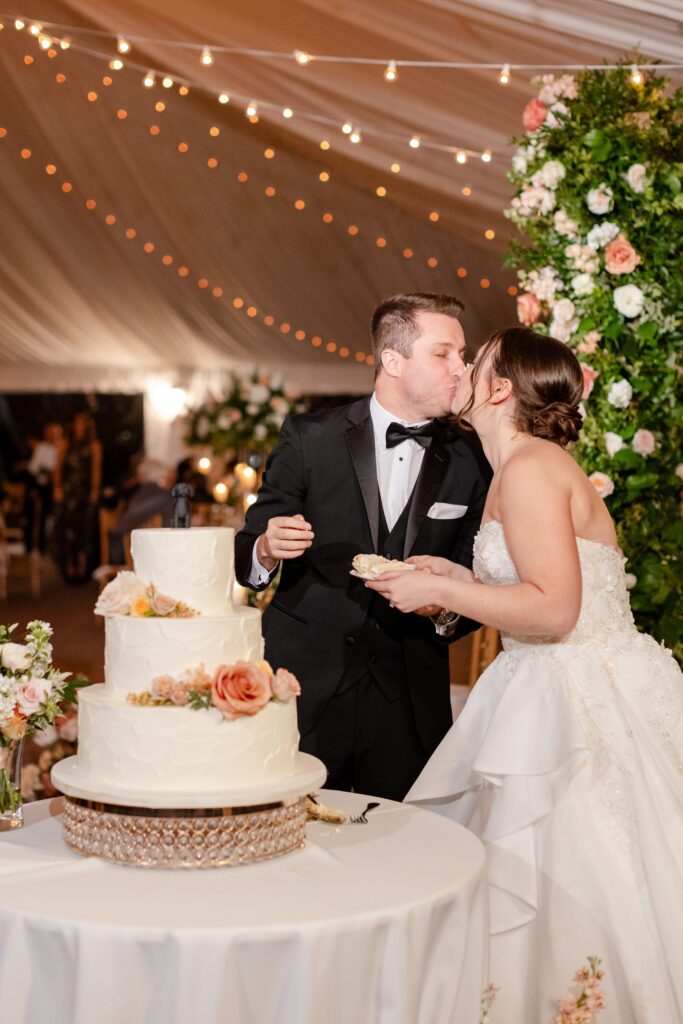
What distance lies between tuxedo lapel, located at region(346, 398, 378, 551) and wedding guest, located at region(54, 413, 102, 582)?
11.8 meters

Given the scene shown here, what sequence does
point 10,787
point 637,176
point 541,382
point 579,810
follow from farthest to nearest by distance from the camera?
point 637,176 < point 541,382 < point 579,810 < point 10,787

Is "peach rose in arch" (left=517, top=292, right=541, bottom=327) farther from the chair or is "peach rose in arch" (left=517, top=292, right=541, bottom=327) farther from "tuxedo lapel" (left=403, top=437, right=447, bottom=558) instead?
→ the chair

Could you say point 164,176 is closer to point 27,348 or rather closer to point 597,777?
point 27,348

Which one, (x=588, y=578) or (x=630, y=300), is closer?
(x=588, y=578)

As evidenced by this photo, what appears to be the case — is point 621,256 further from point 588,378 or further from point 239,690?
point 239,690

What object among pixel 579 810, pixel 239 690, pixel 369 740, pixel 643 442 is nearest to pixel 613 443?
pixel 643 442

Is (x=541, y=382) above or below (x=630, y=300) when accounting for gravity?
below

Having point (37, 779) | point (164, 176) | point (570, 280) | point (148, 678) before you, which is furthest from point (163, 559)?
point (164, 176)

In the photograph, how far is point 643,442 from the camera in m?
4.52

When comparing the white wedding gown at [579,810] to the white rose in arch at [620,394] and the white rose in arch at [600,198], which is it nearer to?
the white rose in arch at [620,394]

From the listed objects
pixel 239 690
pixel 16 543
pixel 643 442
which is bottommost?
pixel 16 543

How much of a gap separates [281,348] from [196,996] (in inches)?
564

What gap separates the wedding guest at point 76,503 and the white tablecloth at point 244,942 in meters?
13.0

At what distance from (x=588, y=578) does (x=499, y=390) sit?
0.49 meters
